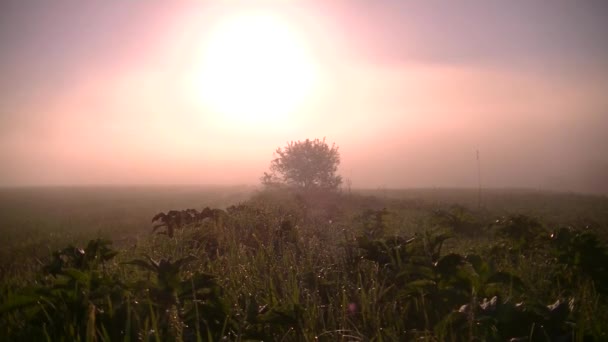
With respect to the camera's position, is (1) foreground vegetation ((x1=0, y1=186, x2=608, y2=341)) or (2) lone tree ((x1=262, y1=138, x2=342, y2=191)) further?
(2) lone tree ((x1=262, y1=138, x2=342, y2=191))

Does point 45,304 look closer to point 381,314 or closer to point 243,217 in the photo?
point 381,314

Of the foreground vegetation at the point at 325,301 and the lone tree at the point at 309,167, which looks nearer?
the foreground vegetation at the point at 325,301

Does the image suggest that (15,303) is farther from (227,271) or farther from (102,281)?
(227,271)

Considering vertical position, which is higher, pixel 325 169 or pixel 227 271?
pixel 325 169

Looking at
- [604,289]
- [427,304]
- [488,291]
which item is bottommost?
[604,289]

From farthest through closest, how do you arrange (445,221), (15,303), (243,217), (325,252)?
(445,221) → (243,217) → (325,252) → (15,303)

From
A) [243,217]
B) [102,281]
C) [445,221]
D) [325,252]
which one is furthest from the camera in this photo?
[445,221]

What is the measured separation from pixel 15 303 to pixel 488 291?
2.90 meters

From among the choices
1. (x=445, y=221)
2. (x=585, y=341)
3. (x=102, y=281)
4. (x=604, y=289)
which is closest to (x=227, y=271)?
(x=102, y=281)

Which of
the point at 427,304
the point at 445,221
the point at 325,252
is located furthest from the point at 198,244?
the point at 445,221

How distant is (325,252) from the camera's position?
4.42 meters

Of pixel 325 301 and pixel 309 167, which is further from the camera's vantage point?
pixel 309 167

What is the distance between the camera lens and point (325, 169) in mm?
33406

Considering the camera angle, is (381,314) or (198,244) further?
(198,244)
